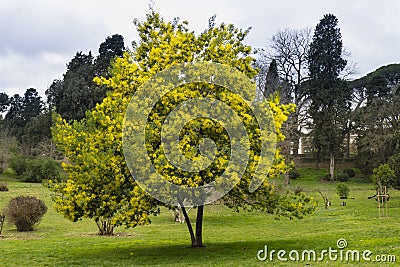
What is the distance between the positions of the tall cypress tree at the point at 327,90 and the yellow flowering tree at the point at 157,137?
36.5 m

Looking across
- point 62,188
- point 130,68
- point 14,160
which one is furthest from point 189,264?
point 14,160

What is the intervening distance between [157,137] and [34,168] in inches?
1394

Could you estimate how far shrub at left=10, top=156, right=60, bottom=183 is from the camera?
42.6 meters

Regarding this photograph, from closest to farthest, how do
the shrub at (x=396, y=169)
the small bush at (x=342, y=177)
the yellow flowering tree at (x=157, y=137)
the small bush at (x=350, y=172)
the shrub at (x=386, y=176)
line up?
the yellow flowering tree at (x=157, y=137), the shrub at (x=396, y=169), the shrub at (x=386, y=176), the small bush at (x=342, y=177), the small bush at (x=350, y=172)

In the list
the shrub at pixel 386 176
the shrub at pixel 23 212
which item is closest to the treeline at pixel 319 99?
the shrub at pixel 386 176

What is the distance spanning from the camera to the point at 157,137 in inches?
427

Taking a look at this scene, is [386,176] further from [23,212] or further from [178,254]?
[23,212]

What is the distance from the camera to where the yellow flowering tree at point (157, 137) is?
10.7m

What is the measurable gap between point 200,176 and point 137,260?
2.68 meters

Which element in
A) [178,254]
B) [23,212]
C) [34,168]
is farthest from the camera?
[34,168]

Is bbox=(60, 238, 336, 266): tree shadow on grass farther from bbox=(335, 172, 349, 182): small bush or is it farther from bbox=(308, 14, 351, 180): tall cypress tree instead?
bbox=(308, 14, 351, 180): tall cypress tree

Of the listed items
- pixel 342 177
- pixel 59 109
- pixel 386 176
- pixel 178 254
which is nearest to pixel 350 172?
pixel 342 177

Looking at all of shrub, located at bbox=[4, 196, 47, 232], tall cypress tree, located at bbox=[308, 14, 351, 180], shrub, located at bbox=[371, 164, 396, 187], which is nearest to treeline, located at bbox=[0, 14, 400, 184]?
tall cypress tree, located at bbox=[308, 14, 351, 180]

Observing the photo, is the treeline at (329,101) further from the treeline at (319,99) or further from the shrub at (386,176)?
the shrub at (386,176)
